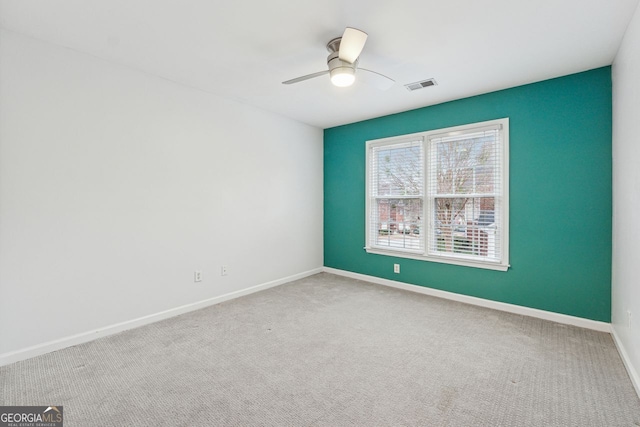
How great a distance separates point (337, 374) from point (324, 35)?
101 inches

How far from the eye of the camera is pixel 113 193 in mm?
2857

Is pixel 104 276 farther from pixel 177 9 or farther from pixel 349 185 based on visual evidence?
pixel 349 185

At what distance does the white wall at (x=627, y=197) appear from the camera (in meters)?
2.02

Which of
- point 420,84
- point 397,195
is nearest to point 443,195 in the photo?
point 397,195

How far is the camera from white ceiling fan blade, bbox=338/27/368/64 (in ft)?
6.79

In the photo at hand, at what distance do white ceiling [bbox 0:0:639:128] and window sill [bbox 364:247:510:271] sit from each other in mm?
2024

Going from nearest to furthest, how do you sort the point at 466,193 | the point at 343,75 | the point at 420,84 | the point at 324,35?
the point at 324,35, the point at 343,75, the point at 420,84, the point at 466,193

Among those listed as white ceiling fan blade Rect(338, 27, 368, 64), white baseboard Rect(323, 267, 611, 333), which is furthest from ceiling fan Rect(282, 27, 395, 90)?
white baseboard Rect(323, 267, 611, 333)

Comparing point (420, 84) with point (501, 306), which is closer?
point (420, 84)

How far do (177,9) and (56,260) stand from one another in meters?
2.24

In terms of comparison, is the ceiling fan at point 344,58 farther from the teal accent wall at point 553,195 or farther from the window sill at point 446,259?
the window sill at point 446,259

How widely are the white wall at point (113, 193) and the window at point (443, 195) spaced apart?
173cm

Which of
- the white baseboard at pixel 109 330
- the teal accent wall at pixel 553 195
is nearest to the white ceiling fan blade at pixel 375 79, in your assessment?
the teal accent wall at pixel 553 195

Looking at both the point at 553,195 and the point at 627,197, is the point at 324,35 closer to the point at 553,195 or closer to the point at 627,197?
the point at 627,197
